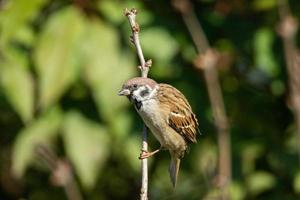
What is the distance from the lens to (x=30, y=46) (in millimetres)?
5945

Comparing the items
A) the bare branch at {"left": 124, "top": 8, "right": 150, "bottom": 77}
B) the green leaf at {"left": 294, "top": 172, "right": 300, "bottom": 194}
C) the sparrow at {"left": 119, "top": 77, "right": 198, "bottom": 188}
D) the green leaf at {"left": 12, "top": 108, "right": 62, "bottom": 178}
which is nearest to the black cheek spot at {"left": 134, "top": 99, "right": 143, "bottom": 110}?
the sparrow at {"left": 119, "top": 77, "right": 198, "bottom": 188}

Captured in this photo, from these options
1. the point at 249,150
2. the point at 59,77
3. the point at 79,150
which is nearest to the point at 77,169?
the point at 79,150

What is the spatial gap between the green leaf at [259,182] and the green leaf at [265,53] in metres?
0.61

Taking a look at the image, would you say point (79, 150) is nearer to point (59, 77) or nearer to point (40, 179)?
point (59, 77)

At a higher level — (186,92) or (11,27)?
(11,27)

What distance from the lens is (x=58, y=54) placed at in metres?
5.71

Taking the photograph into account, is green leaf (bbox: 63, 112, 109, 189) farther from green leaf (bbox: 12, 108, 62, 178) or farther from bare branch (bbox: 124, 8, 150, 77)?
bare branch (bbox: 124, 8, 150, 77)

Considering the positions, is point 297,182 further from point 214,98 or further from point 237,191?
point 214,98

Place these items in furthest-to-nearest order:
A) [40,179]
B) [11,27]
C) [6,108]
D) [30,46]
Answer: [40,179]
[6,108]
[30,46]
[11,27]

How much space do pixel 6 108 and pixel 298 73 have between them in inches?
103

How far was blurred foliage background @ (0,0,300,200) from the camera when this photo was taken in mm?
5773

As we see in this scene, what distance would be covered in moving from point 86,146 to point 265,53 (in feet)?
3.60

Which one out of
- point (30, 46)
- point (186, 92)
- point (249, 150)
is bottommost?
point (249, 150)

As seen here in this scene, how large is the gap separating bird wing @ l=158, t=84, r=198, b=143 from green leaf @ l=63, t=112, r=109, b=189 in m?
0.79
